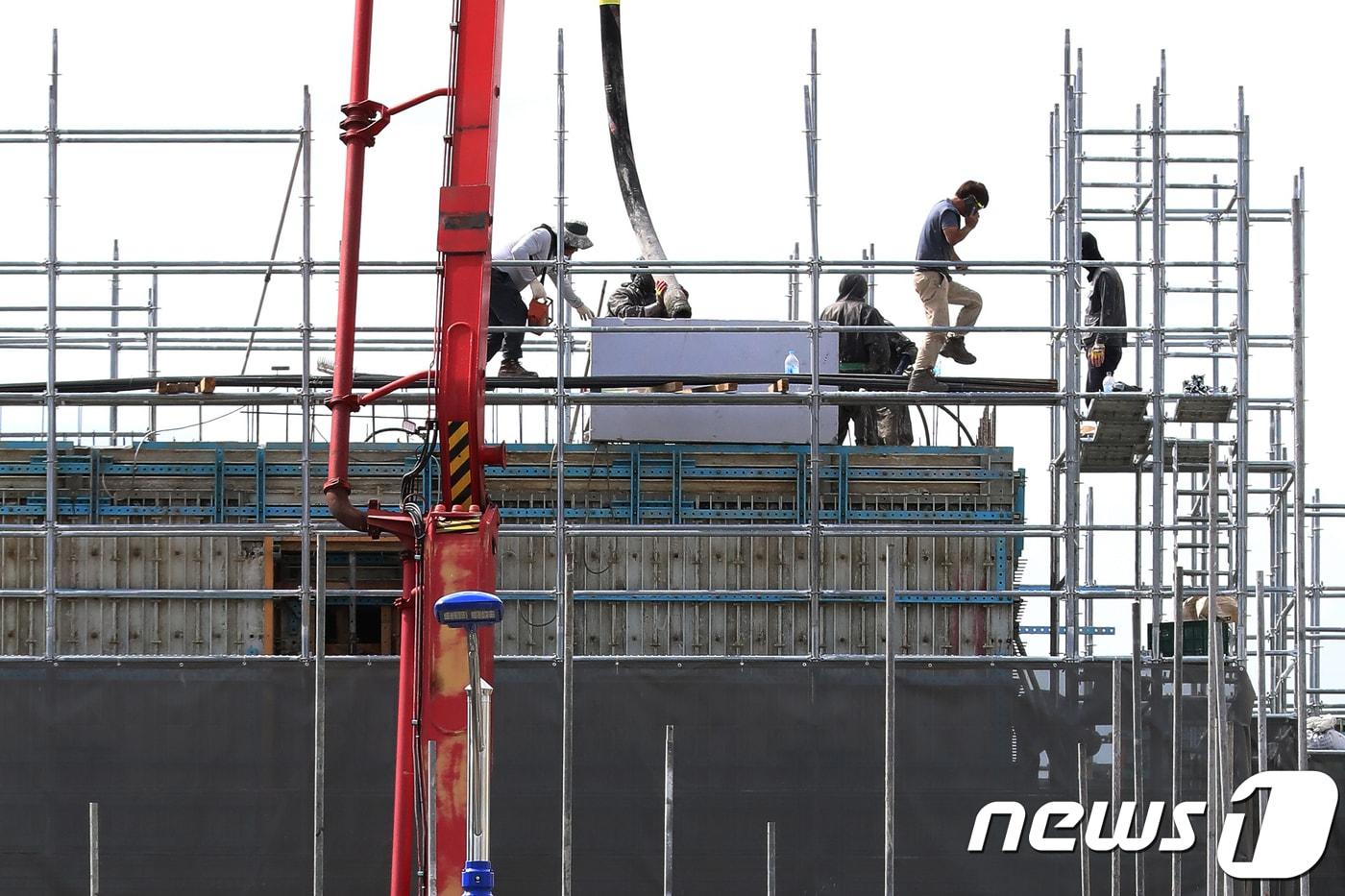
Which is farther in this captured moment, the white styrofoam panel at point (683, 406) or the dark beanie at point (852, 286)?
the dark beanie at point (852, 286)

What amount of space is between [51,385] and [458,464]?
4.66m

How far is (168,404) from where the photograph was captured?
1925 cm

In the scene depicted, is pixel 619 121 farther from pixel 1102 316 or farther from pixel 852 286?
pixel 1102 316

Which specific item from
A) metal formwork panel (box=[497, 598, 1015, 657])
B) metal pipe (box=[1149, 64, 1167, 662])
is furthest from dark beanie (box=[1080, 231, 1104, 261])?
metal formwork panel (box=[497, 598, 1015, 657])

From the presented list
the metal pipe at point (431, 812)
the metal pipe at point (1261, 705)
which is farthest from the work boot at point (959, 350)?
the metal pipe at point (431, 812)

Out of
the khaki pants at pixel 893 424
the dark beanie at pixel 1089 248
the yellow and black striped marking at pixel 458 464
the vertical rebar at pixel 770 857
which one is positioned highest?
the dark beanie at pixel 1089 248

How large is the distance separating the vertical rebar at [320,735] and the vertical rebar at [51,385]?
2223mm

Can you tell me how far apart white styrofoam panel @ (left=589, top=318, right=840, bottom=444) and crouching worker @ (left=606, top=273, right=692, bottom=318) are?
0.86 m

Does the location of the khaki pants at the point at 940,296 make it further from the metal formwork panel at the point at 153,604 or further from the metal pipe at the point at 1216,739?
the metal formwork panel at the point at 153,604

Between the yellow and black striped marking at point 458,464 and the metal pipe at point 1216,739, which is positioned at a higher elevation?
the yellow and black striped marking at point 458,464

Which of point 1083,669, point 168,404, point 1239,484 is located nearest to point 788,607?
point 1083,669

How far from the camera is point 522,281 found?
64.1ft

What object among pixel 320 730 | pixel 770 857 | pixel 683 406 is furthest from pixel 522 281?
pixel 770 857

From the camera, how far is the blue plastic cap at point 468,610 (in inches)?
514
